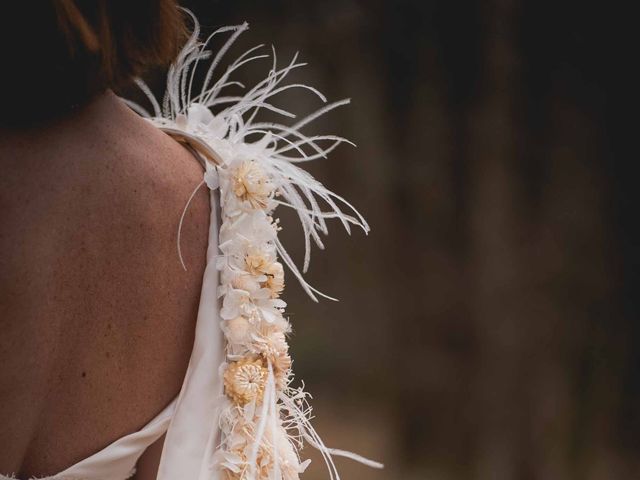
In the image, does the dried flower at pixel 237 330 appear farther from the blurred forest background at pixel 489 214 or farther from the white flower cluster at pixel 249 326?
the blurred forest background at pixel 489 214

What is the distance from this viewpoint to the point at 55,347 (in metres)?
0.93

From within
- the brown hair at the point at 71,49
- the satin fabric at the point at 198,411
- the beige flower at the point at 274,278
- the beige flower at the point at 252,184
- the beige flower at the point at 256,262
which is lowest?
the satin fabric at the point at 198,411

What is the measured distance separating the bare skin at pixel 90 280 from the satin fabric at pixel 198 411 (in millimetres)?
15

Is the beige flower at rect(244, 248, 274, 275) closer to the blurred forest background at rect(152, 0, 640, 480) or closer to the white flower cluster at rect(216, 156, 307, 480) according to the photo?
the white flower cluster at rect(216, 156, 307, 480)

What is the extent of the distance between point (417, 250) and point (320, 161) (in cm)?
61

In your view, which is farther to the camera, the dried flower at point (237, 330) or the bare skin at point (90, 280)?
the dried flower at point (237, 330)

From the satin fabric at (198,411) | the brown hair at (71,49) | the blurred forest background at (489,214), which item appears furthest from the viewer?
the blurred forest background at (489,214)

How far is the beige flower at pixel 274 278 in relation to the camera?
111cm

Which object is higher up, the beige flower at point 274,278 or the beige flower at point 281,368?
the beige flower at point 274,278

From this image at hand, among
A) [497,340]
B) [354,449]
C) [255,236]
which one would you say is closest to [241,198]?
[255,236]

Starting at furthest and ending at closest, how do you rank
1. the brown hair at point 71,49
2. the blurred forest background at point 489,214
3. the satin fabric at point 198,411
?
the blurred forest background at point 489,214
the satin fabric at point 198,411
the brown hair at point 71,49

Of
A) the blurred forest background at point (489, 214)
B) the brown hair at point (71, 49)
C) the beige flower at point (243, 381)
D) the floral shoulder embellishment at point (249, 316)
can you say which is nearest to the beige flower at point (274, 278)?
the floral shoulder embellishment at point (249, 316)

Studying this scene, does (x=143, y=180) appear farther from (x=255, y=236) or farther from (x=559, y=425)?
(x=559, y=425)

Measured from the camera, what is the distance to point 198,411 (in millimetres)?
1071
